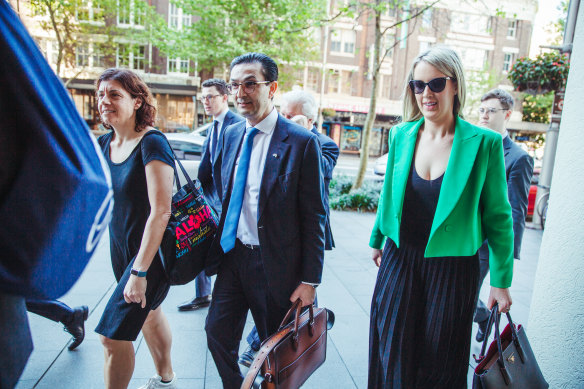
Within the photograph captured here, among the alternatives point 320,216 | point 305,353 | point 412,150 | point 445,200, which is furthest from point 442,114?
point 305,353

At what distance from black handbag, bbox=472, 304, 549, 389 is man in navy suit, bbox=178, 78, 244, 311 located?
168cm

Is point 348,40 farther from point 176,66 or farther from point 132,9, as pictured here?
point 132,9

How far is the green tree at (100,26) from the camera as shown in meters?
18.4

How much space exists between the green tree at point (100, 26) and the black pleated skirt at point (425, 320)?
66.6ft

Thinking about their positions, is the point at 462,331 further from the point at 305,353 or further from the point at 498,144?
the point at 498,144

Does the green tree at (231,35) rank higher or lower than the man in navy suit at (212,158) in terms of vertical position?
higher

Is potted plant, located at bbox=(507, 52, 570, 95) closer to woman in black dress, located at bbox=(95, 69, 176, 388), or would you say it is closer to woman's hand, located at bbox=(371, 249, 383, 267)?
woman's hand, located at bbox=(371, 249, 383, 267)

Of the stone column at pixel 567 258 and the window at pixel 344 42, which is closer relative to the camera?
the stone column at pixel 567 258

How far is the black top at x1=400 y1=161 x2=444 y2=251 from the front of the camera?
6.57ft

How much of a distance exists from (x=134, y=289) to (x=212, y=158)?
50.5 inches

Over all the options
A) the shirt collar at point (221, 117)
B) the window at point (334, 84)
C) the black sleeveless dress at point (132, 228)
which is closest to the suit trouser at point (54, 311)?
the black sleeveless dress at point (132, 228)

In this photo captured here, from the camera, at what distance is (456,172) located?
1.92m

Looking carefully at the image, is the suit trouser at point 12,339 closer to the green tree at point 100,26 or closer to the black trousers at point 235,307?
the black trousers at point 235,307

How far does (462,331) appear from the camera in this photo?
76.9 inches
